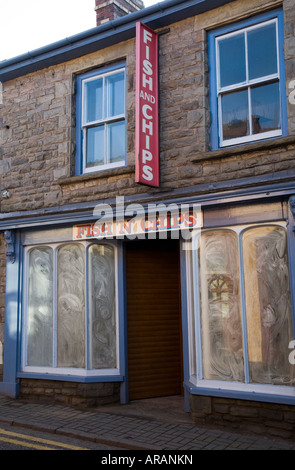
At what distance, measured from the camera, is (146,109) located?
755 centimetres

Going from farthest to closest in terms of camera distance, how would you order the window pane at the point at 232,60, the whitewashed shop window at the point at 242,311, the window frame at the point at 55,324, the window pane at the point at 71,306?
the window pane at the point at 71,306, the window frame at the point at 55,324, the window pane at the point at 232,60, the whitewashed shop window at the point at 242,311

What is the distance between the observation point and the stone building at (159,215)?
6.75 meters

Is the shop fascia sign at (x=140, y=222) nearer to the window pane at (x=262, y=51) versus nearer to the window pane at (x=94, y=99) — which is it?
the window pane at (x=94, y=99)

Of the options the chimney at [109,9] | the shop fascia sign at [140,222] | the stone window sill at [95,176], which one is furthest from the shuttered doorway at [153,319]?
the chimney at [109,9]

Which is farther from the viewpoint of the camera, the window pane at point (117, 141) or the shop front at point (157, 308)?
the window pane at point (117, 141)

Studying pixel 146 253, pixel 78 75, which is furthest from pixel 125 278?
pixel 78 75

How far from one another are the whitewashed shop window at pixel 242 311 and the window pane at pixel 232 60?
7.94ft

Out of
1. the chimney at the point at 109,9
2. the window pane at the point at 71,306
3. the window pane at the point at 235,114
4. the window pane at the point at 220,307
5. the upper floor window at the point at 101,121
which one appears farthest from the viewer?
the chimney at the point at 109,9

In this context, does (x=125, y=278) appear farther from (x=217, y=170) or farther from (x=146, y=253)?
(x=217, y=170)

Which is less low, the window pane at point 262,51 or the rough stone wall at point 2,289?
the window pane at point 262,51

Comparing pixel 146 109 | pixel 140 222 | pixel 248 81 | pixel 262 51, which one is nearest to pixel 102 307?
pixel 140 222

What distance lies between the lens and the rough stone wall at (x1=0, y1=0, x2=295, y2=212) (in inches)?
282

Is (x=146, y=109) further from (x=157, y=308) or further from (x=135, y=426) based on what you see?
(x=135, y=426)
